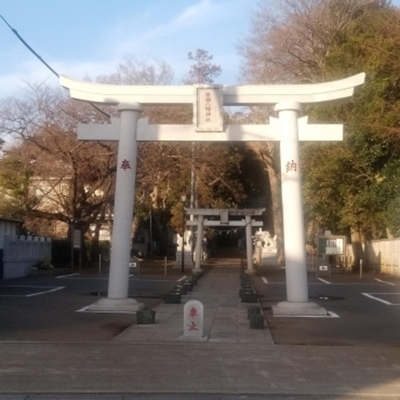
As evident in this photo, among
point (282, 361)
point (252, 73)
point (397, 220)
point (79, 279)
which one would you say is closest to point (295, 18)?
point (252, 73)

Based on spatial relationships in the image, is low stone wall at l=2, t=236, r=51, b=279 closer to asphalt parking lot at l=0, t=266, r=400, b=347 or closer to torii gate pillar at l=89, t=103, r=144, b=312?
asphalt parking lot at l=0, t=266, r=400, b=347

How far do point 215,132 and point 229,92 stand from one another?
1184mm

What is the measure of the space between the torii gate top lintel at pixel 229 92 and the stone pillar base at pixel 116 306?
18.0 feet

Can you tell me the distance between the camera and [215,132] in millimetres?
20562

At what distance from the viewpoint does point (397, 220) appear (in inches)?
1439

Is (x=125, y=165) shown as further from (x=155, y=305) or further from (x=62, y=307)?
(x=155, y=305)

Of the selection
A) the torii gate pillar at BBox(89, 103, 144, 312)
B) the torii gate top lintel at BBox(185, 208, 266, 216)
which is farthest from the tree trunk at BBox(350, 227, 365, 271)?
the torii gate pillar at BBox(89, 103, 144, 312)

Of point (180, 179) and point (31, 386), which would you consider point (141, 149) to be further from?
point (31, 386)

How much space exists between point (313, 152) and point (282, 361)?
25810mm

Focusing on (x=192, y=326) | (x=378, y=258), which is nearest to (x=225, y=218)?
(x=378, y=258)

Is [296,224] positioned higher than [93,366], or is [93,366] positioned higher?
[296,224]

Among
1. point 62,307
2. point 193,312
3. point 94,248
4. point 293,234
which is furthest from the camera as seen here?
point 94,248

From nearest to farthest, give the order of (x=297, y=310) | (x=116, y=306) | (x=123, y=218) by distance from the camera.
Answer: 1. (x=297, y=310)
2. (x=116, y=306)
3. (x=123, y=218)

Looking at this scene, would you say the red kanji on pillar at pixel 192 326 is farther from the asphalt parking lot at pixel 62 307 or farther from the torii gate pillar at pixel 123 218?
the torii gate pillar at pixel 123 218
